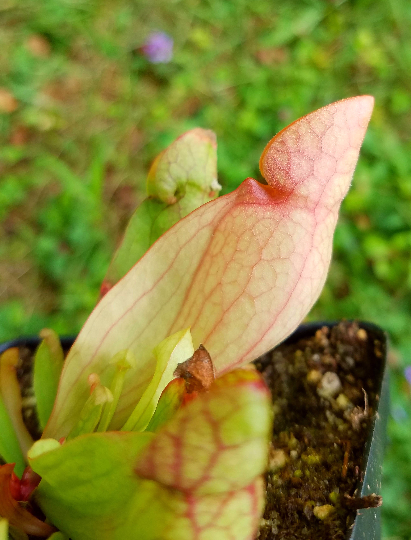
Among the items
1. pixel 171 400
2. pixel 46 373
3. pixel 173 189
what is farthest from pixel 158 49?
pixel 171 400

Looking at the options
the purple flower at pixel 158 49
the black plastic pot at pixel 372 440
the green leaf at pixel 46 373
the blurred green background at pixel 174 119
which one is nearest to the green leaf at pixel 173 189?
the green leaf at pixel 46 373

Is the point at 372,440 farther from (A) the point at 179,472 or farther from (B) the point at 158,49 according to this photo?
(B) the point at 158,49

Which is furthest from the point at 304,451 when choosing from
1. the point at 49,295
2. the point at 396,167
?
the point at 396,167

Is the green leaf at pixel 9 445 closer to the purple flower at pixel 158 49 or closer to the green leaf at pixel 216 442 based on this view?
the green leaf at pixel 216 442

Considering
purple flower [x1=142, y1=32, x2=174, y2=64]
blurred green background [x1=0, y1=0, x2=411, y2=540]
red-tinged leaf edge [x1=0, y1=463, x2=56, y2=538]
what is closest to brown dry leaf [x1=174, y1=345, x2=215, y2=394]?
red-tinged leaf edge [x1=0, y1=463, x2=56, y2=538]

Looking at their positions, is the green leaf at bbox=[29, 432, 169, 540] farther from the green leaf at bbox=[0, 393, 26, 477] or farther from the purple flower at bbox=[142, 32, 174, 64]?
the purple flower at bbox=[142, 32, 174, 64]
